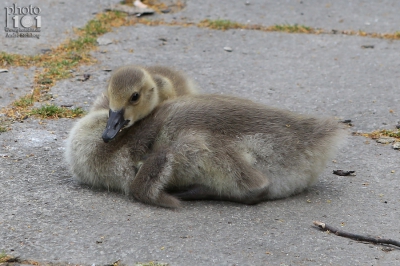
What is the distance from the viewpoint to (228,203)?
3.62 meters

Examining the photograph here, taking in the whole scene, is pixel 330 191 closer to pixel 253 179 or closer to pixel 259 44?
pixel 253 179

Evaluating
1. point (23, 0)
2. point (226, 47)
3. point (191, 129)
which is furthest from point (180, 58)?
point (191, 129)

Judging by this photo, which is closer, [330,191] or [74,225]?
[74,225]

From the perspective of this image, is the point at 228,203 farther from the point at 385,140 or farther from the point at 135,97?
the point at 385,140

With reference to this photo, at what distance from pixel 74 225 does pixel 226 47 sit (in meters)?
3.36

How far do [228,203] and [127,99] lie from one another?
2.65ft

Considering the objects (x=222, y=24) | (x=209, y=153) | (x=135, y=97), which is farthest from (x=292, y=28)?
(x=209, y=153)

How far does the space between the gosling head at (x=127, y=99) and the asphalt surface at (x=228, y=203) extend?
16.0 inches

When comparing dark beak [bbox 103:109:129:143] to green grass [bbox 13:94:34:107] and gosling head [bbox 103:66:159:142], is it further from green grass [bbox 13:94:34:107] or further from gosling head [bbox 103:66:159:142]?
green grass [bbox 13:94:34:107]

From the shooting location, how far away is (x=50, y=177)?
386cm

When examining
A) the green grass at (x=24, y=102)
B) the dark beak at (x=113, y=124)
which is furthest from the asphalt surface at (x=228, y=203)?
the dark beak at (x=113, y=124)

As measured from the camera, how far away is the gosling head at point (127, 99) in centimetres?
372

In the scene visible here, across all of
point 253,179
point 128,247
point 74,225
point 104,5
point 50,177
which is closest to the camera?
point 128,247

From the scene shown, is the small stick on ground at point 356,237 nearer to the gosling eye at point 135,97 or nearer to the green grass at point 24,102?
the gosling eye at point 135,97
